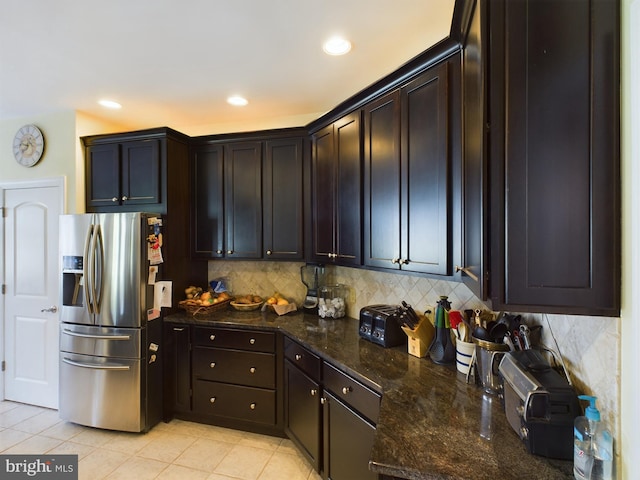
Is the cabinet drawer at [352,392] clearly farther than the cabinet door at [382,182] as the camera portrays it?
No

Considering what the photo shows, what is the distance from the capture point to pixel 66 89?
2418mm

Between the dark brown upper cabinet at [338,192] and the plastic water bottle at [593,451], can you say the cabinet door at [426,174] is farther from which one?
the plastic water bottle at [593,451]

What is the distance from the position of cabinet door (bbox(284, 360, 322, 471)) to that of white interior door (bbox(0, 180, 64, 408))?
232 cm

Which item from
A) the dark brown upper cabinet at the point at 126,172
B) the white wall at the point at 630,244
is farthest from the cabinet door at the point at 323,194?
the white wall at the point at 630,244

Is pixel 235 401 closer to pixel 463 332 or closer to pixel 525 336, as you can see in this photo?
pixel 463 332

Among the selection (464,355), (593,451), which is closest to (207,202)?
(464,355)

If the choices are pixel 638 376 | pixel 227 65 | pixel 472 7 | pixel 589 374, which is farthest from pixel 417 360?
pixel 227 65

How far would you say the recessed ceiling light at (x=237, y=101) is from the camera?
2.58m

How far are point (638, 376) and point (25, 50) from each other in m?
3.28

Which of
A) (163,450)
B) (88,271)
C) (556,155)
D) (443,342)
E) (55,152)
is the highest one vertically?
(55,152)

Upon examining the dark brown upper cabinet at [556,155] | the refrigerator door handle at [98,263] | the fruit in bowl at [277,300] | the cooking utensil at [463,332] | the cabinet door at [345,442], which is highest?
the dark brown upper cabinet at [556,155]

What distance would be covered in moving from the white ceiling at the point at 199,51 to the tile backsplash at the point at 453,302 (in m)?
1.50

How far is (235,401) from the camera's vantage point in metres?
2.50

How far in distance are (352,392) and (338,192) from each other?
4.28 ft
